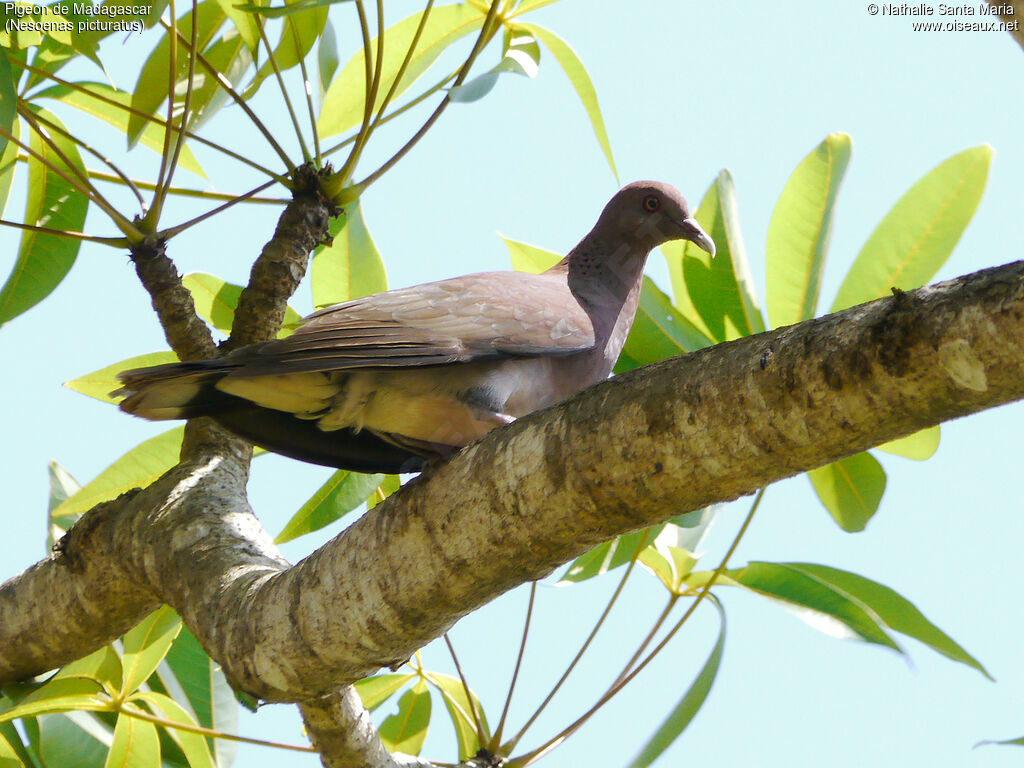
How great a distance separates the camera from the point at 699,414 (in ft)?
5.24

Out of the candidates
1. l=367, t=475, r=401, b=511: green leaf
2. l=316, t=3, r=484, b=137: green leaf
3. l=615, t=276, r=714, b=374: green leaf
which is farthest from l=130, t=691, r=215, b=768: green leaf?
l=316, t=3, r=484, b=137: green leaf

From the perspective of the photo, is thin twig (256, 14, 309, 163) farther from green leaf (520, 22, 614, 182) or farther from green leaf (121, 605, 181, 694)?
green leaf (121, 605, 181, 694)

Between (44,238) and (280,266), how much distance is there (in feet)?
2.51

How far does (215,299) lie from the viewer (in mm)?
3309

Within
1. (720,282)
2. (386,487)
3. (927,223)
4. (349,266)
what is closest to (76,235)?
(349,266)

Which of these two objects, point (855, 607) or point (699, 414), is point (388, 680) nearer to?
point (855, 607)

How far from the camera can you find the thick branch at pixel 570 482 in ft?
4.58

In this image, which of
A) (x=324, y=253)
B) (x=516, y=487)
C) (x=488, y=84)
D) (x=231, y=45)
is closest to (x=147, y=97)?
(x=231, y=45)

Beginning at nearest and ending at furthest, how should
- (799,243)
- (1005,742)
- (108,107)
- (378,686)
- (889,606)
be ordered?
1. (1005,742)
2. (889,606)
3. (799,243)
4. (378,686)
5. (108,107)

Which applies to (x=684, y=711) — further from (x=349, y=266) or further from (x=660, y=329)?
(x=349, y=266)

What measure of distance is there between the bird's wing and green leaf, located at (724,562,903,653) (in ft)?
2.68

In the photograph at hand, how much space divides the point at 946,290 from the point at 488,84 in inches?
40.5

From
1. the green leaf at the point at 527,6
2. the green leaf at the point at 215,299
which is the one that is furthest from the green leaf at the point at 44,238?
the green leaf at the point at 527,6

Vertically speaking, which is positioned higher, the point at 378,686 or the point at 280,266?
the point at 280,266
